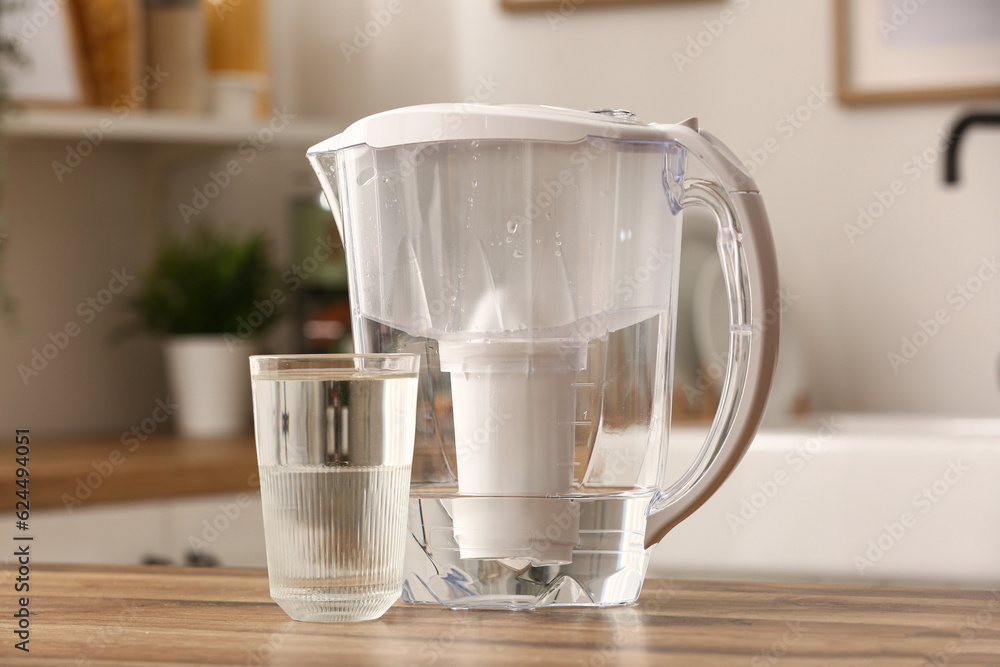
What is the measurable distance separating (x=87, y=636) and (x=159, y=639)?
3 centimetres

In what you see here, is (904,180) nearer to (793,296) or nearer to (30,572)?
(793,296)

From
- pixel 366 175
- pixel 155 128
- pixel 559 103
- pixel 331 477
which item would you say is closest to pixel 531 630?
pixel 331 477

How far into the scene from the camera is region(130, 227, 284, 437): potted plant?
1617 millimetres

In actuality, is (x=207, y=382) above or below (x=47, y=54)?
below

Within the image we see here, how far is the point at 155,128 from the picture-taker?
4.95 feet

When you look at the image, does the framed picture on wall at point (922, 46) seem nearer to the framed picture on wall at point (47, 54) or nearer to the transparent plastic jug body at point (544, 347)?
the framed picture on wall at point (47, 54)

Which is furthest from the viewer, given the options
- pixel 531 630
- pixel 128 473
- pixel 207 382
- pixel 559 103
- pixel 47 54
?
pixel 559 103

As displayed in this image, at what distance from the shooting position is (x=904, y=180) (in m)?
1.59

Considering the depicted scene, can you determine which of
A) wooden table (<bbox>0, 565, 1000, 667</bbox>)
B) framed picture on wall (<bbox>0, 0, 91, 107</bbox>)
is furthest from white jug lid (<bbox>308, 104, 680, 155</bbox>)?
framed picture on wall (<bbox>0, 0, 91, 107</bbox>)

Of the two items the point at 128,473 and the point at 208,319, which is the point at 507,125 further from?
the point at 208,319

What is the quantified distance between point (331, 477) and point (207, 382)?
1.30 meters

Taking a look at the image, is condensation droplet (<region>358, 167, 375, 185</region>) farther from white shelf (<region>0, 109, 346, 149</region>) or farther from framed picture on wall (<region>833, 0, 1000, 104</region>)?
framed picture on wall (<region>833, 0, 1000, 104</region>)

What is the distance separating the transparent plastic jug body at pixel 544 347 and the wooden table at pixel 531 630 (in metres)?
0.02

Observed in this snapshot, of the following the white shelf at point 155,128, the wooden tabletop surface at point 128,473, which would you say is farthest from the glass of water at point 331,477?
the white shelf at point 155,128
